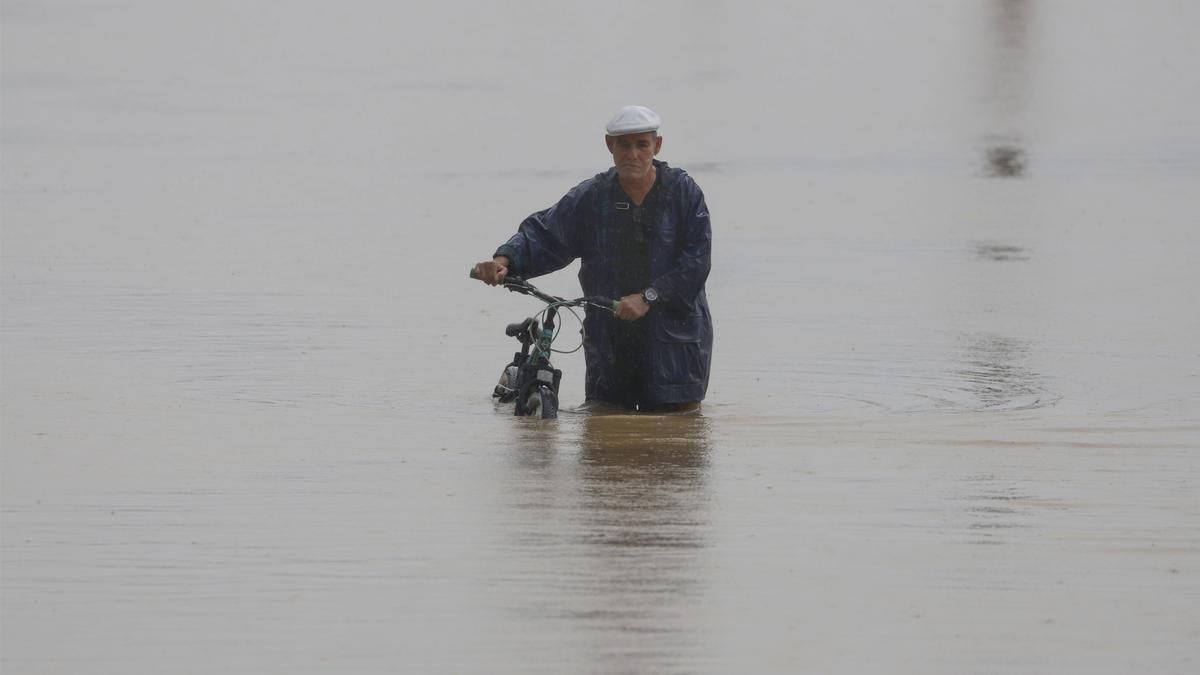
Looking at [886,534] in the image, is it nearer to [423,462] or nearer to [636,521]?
[636,521]

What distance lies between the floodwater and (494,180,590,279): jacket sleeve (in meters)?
0.63

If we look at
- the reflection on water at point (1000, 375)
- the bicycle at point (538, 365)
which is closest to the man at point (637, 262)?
the bicycle at point (538, 365)

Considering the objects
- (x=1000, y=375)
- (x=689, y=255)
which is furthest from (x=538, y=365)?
(x=1000, y=375)

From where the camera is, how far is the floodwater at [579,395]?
6488 millimetres

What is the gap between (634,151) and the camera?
9.52 metres

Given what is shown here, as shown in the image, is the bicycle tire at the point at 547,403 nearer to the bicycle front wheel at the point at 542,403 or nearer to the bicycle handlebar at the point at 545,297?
the bicycle front wheel at the point at 542,403

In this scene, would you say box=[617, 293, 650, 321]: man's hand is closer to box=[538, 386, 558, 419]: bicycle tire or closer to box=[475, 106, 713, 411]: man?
box=[475, 106, 713, 411]: man

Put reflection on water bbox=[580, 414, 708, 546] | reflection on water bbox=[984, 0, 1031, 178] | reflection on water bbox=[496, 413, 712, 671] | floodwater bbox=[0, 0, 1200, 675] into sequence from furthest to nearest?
1. reflection on water bbox=[984, 0, 1031, 178]
2. reflection on water bbox=[580, 414, 708, 546]
3. floodwater bbox=[0, 0, 1200, 675]
4. reflection on water bbox=[496, 413, 712, 671]

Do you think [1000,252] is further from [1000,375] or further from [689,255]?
[689,255]

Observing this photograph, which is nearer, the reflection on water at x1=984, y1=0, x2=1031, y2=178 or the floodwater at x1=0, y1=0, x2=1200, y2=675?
the floodwater at x1=0, y1=0, x2=1200, y2=675

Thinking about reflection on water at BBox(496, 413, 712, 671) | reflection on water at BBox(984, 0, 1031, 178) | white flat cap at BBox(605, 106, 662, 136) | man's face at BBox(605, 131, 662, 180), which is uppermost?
reflection on water at BBox(984, 0, 1031, 178)

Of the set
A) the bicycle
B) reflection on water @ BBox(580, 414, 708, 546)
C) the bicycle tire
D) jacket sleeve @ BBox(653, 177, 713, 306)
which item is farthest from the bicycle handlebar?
reflection on water @ BBox(580, 414, 708, 546)

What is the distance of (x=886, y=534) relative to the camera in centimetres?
746

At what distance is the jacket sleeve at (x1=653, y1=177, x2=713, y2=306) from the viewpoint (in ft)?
31.6
